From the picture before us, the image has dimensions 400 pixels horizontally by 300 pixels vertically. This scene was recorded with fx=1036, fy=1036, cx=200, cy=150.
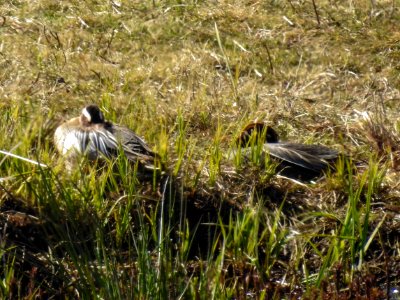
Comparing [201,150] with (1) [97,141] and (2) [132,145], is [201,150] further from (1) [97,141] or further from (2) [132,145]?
(1) [97,141]

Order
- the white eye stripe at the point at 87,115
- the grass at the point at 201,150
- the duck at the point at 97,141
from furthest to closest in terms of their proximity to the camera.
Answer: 1. the white eye stripe at the point at 87,115
2. the duck at the point at 97,141
3. the grass at the point at 201,150

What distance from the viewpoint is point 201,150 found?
19.8 ft

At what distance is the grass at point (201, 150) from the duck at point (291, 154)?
0.09 m

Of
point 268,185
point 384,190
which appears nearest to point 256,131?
point 268,185

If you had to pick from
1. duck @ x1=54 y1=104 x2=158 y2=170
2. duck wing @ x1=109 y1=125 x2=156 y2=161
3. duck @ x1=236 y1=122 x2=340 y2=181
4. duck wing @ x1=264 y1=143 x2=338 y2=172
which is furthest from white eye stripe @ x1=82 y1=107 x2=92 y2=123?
duck wing @ x1=264 y1=143 x2=338 y2=172

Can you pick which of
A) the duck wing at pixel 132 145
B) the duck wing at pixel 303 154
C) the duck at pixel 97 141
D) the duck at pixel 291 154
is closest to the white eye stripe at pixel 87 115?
the duck at pixel 97 141

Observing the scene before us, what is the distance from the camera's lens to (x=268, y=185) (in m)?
5.62

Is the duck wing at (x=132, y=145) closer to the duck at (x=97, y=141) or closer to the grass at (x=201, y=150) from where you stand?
the duck at (x=97, y=141)

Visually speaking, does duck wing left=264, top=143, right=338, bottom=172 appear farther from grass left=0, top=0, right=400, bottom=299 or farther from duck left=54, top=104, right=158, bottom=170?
duck left=54, top=104, right=158, bottom=170

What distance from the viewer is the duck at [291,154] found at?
225 inches

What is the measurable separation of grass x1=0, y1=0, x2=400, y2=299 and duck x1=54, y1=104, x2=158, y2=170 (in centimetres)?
9

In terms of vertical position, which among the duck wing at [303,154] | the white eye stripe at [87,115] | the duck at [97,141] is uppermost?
the white eye stripe at [87,115]

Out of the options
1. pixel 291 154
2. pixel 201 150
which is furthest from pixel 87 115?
pixel 291 154

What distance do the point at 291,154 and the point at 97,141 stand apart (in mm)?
1078
